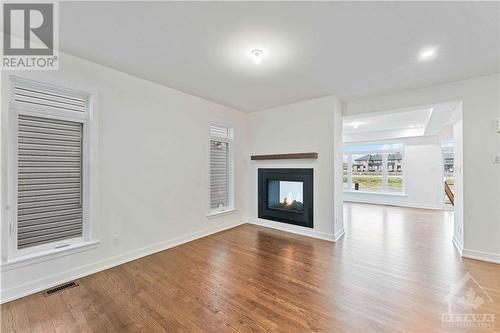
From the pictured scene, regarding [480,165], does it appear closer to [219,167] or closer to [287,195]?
[287,195]

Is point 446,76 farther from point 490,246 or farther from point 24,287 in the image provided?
point 24,287

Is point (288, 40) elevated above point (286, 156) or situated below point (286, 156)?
above

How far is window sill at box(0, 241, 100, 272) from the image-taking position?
7.22ft

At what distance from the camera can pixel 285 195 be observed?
4914mm

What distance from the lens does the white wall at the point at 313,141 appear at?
4043 millimetres

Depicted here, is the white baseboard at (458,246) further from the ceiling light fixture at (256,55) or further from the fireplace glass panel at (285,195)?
the ceiling light fixture at (256,55)

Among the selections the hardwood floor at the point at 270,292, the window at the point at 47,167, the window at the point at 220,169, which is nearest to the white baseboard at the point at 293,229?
the hardwood floor at the point at 270,292

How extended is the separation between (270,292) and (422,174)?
7.46m

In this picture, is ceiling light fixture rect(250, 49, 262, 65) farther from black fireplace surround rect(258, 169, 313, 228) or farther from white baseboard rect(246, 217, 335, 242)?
white baseboard rect(246, 217, 335, 242)

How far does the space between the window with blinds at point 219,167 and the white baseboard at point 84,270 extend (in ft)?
3.01

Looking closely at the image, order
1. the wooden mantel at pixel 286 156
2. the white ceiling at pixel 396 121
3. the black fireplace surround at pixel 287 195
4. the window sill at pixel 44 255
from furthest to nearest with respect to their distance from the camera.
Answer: the white ceiling at pixel 396 121
the black fireplace surround at pixel 287 195
the wooden mantel at pixel 286 156
the window sill at pixel 44 255

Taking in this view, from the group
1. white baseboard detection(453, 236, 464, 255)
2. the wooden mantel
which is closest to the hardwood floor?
white baseboard detection(453, 236, 464, 255)

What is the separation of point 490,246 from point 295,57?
12.6 feet

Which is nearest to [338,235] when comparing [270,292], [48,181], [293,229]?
[293,229]
